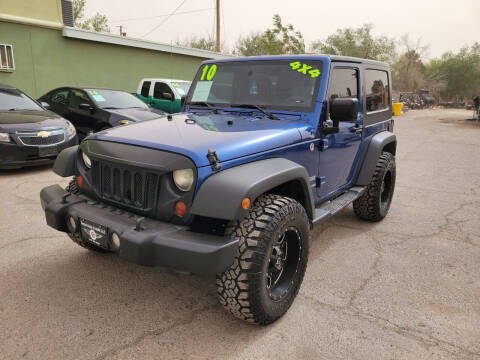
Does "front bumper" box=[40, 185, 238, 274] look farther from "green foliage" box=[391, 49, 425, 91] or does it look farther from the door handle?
"green foliage" box=[391, 49, 425, 91]

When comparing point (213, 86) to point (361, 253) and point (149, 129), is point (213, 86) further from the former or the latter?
point (361, 253)

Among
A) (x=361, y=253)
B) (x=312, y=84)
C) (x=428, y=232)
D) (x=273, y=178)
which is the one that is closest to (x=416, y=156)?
(x=428, y=232)

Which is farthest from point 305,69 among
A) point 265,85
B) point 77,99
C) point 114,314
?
point 77,99

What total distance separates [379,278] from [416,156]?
288 inches

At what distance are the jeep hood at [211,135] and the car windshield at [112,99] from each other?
223 inches

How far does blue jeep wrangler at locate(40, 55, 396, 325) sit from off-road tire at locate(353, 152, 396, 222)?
700mm

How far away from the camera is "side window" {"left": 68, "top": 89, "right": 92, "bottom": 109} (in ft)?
27.7

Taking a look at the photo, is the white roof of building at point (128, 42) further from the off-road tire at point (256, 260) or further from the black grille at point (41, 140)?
the off-road tire at point (256, 260)

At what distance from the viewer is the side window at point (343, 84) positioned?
11.2ft

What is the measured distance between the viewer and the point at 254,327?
100 inches

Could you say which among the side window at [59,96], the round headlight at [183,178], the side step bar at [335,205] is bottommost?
the side step bar at [335,205]

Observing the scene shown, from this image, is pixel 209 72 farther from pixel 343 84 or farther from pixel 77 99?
pixel 77 99

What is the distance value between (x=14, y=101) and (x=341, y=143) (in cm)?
647

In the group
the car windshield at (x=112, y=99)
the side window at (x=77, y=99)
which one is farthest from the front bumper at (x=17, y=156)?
the side window at (x=77, y=99)
